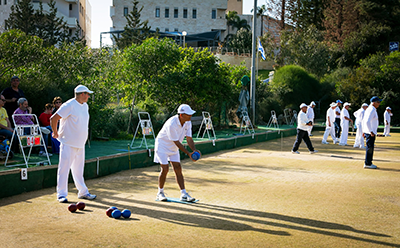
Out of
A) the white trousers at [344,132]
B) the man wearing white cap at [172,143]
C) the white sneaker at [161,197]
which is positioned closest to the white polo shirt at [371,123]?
the white trousers at [344,132]

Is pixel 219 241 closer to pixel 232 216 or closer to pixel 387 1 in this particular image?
pixel 232 216

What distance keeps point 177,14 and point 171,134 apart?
206 ft

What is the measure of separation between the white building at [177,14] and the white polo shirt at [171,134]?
60826 millimetres

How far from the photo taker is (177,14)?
6675 cm

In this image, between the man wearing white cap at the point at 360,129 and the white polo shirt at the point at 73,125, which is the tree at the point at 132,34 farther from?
the white polo shirt at the point at 73,125

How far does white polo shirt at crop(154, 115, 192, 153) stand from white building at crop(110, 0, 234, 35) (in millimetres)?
60826

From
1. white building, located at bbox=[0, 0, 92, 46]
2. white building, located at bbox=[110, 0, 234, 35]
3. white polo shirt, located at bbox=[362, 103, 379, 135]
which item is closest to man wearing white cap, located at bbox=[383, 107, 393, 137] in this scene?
white polo shirt, located at bbox=[362, 103, 379, 135]

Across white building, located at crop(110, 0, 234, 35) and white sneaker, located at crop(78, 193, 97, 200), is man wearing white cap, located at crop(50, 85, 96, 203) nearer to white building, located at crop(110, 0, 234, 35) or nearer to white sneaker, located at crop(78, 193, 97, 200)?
white sneaker, located at crop(78, 193, 97, 200)

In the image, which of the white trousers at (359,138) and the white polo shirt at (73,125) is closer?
the white polo shirt at (73,125)

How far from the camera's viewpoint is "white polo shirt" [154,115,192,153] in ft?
21.4

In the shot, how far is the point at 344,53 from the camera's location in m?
39.1

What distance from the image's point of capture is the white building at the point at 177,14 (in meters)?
64.9

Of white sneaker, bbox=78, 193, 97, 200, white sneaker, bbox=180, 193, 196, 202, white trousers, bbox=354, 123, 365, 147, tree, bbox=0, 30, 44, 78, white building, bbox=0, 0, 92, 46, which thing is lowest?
white sneaker, bbox=78, 193, 97, 200

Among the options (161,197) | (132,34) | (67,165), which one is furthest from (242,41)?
(67,165)
